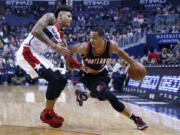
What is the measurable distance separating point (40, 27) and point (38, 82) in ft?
39.4

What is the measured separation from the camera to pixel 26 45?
12.1ft

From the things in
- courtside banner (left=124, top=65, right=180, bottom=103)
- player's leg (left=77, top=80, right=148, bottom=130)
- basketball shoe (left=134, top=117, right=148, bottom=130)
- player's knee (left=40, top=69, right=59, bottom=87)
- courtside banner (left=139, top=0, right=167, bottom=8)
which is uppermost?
courtside banner (left=139, top=0, right=167, bottom=8)

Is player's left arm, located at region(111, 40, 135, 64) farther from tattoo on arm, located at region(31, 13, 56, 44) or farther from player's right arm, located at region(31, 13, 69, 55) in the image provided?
tattoo on arm, located at region(31, 13, 56, 44)

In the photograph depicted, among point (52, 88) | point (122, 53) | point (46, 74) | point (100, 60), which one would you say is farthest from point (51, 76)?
point (122, 53)

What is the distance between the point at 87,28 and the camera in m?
23.9

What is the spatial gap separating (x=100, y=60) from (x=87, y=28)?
20.4 meters

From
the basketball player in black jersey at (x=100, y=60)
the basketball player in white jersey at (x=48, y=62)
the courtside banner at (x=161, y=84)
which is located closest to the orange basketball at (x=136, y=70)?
the basketball player in black jersey at (x=100, y=60)

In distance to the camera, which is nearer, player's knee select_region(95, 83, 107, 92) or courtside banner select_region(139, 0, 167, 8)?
player's knee select_region(95, 83, 107, 92)

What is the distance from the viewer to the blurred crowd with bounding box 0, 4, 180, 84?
45.6 ft

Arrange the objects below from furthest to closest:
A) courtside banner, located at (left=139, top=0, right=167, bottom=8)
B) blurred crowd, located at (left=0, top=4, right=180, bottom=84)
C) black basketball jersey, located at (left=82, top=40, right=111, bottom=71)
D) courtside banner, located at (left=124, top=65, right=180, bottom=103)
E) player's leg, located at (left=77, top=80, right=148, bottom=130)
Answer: courtside banner, located at (left=139, top=0, right=167, bottom=8), blurred crowd, located at (left=0, top=4, right=180, bottom=84), courtside banner, located at (left=124, top=65, right=180, bottom=103), black basketball jersey, located at (left=82, top=40, right=111, bottom=71), player's leg, located at (left=77, top=80, right=148, bottom=130)

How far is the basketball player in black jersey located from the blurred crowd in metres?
6.65

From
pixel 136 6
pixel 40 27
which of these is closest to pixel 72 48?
pixel 40 27

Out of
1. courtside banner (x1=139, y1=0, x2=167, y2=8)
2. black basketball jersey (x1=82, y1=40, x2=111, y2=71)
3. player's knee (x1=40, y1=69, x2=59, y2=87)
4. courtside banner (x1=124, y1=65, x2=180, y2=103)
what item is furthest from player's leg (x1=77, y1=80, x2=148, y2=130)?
courtside banner (x1=139, y1=0, x2=167, y2=8)

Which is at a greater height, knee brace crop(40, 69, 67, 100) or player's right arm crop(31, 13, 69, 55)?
player's right arm crop(31, 13, 69, 55)
